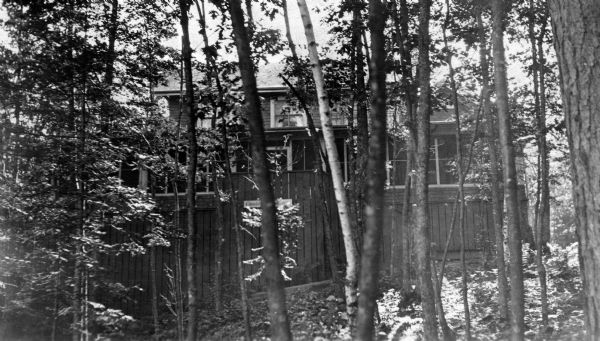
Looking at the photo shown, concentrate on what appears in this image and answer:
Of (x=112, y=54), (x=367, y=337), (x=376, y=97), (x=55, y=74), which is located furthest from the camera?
(x=112, y=54)

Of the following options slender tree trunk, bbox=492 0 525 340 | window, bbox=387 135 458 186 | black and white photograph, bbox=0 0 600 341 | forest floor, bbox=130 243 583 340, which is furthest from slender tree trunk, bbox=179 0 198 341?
window, bbox=387 135 458 186

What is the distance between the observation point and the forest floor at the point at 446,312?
26.1ft

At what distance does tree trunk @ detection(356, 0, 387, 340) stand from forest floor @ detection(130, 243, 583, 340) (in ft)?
19.0

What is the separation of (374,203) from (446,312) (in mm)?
7431

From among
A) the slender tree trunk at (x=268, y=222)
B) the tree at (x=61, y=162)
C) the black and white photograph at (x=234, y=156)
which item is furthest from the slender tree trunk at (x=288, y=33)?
the slender tree trunk at (x=268, y=222)

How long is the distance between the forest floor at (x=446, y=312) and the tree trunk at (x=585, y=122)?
4646 mm

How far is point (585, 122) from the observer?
305 centimetres

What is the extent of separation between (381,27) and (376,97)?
0.44m

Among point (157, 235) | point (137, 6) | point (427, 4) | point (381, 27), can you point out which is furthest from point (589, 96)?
point (137, 6)

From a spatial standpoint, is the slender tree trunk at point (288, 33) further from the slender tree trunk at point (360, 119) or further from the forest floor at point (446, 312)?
the forest floor at point (446, 312)

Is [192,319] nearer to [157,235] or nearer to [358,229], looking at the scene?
[157,235]

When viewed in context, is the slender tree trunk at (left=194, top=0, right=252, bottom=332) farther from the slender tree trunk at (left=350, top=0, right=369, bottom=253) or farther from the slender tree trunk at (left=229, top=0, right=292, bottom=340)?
the slender tree trunk at (left=229, top=0, right=292, bottom=340)

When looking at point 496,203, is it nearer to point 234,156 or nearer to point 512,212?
point 512,212

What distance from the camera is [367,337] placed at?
2.54 m
